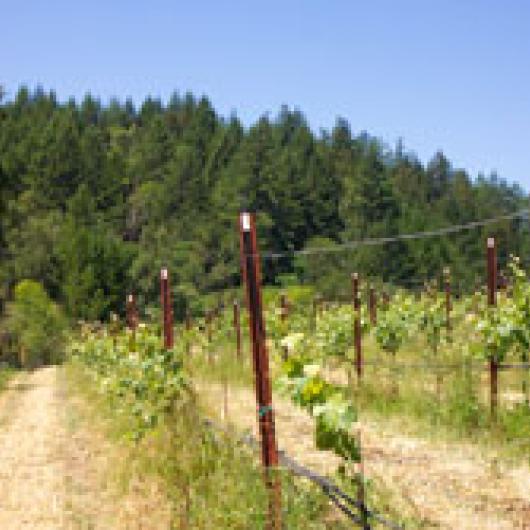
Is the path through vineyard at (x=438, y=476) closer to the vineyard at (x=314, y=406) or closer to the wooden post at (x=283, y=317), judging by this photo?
the vineyard at (x=314, y=406)

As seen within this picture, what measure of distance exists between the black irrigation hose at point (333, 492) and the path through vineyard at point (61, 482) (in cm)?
103

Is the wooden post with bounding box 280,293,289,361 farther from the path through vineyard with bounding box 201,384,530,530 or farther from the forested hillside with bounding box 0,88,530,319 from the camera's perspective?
the forested hillside with bounding box 0,88,530,319

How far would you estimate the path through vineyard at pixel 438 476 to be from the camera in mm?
5383

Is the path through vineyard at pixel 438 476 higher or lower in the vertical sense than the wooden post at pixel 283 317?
lower

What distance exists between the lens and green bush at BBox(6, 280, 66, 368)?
137 ft

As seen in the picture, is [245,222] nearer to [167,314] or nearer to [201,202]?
[167,314]

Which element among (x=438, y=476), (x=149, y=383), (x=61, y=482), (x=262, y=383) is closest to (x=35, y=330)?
(x=61, y=482)

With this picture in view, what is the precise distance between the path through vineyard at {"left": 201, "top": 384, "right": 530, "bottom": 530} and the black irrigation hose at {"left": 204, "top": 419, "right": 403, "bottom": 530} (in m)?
0.32

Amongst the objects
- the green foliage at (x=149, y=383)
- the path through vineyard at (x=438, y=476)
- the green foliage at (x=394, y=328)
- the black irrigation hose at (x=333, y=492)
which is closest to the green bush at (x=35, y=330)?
the green foliage at (x=394, y=328)

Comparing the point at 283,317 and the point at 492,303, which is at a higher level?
the point at 492,303

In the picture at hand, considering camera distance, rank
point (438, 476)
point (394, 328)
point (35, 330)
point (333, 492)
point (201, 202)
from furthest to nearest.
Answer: point (201, 202) < point (35, 330) < point (394, 328) < point (438, 476) < point (333, 492)

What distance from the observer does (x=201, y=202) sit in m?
72.7

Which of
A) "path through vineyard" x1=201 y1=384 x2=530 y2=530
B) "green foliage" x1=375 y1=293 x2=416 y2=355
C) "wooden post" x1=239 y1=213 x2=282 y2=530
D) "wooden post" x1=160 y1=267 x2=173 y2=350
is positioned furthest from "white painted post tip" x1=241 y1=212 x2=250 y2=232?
"green foliage" x1=375 y1=293 x2=416 y2=355

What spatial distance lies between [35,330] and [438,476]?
37734mm
